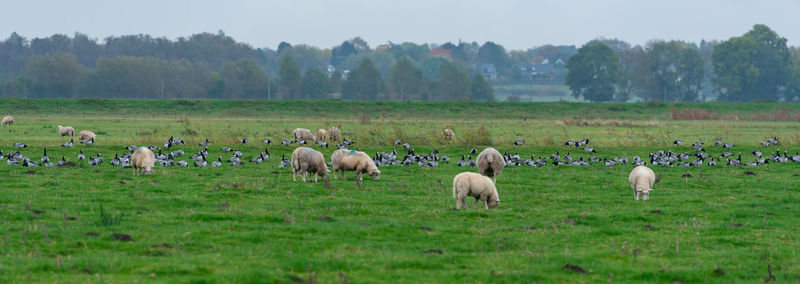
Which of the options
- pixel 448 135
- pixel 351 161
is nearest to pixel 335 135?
pixel 448 135

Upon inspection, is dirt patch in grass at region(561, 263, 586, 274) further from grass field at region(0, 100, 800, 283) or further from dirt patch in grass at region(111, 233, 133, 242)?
dirt patch in grass at region(111, 233, 133, 242)

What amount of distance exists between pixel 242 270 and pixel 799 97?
156 m

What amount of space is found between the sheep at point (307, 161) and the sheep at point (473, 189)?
6.29 metres

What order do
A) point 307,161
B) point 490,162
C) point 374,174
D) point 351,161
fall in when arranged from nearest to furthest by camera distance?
1. point 307,161
2. point 351,161
3. point 490,162
4. point 374,174

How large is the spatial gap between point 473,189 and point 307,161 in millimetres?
6777

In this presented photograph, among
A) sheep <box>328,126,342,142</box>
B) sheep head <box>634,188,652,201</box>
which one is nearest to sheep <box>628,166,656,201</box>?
sheep head <box>634,188,652,201</box>

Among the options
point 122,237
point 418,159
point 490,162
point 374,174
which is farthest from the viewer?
point 418,159

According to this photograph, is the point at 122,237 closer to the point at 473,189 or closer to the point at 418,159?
the point at 473,189

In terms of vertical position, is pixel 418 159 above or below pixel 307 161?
below

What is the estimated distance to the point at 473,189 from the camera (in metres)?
20.3

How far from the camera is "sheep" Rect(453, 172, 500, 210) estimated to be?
20.2m

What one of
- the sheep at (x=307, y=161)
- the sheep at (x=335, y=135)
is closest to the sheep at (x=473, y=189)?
the sheep at (x=307, y=161)

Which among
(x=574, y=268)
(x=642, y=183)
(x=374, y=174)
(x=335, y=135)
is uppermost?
(x=642, y=183)

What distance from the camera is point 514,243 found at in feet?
53.3
